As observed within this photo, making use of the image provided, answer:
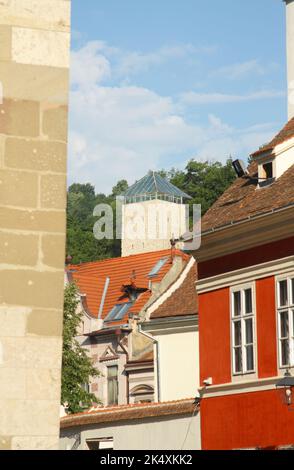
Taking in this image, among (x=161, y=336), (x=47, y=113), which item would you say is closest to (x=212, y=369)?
(x=161, y=336)

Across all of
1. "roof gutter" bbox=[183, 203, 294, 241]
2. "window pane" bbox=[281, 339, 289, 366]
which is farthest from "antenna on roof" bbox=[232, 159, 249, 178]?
"window pane" bbox=[281, 339, 289, 366]

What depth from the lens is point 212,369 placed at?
24812mm

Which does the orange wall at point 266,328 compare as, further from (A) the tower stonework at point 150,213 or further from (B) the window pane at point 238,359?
(A) the tower stonework at point 150,213

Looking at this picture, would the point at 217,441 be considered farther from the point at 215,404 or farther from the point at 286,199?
the point at 286,199

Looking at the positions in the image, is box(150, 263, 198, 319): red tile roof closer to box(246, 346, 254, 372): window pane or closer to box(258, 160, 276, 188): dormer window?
box(258, 160, 276, 188): dormer window

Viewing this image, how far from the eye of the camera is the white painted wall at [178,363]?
1447 inches

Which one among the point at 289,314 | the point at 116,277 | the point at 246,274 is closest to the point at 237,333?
the point at 246,274

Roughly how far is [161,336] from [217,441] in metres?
12.7

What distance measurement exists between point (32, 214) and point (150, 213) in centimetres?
9639

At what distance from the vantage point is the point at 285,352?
895 inches

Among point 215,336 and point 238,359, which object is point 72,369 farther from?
point 238,359

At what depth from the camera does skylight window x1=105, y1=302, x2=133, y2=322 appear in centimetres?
5544

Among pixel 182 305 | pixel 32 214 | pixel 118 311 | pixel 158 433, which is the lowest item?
pixel 32 214

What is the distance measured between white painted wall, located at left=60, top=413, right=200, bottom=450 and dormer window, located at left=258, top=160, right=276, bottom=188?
483cm
